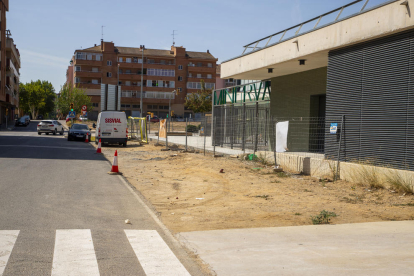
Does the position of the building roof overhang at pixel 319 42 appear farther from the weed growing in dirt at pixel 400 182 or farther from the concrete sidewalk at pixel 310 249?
the concrete sidewalk at pixel 310 249

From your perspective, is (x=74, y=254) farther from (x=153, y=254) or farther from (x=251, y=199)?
(x=251, y=199)

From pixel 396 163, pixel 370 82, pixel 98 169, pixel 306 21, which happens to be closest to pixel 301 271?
pixel 396 163

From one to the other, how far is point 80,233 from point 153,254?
1.49m

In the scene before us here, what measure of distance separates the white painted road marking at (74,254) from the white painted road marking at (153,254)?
1.89ft

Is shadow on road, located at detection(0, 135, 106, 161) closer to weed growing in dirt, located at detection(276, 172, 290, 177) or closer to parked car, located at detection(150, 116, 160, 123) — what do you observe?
weed growing in dirt, located at detection(276, 172, 290, 177)

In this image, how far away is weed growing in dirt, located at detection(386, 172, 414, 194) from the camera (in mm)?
10500

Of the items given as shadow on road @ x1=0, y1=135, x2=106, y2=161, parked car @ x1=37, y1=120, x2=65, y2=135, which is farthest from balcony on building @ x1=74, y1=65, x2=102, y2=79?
shadow on road @ x1=0, y1=135, x2=106, y2=161

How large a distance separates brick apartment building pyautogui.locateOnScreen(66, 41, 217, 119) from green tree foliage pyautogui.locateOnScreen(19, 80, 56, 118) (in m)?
30.6

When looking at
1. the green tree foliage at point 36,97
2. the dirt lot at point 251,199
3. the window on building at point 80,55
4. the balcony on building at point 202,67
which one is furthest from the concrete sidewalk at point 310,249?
the green tree foliage at point 36,97

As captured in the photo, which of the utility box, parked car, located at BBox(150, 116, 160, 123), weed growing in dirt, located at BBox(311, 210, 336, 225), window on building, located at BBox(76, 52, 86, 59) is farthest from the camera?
window on building, located at BBox(76, 52, 86, 59)

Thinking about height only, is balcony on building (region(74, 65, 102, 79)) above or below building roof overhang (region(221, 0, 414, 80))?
above

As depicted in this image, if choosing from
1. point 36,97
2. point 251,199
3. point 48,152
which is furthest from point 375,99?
point 36,97

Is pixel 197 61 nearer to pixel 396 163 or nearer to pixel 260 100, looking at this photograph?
pixel 260 100

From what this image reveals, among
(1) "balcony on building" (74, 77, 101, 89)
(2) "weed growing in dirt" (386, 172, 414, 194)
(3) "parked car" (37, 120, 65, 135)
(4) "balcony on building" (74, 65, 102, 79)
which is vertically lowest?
(2) "weed growing in dirt" (386, 172, 414, 194)
